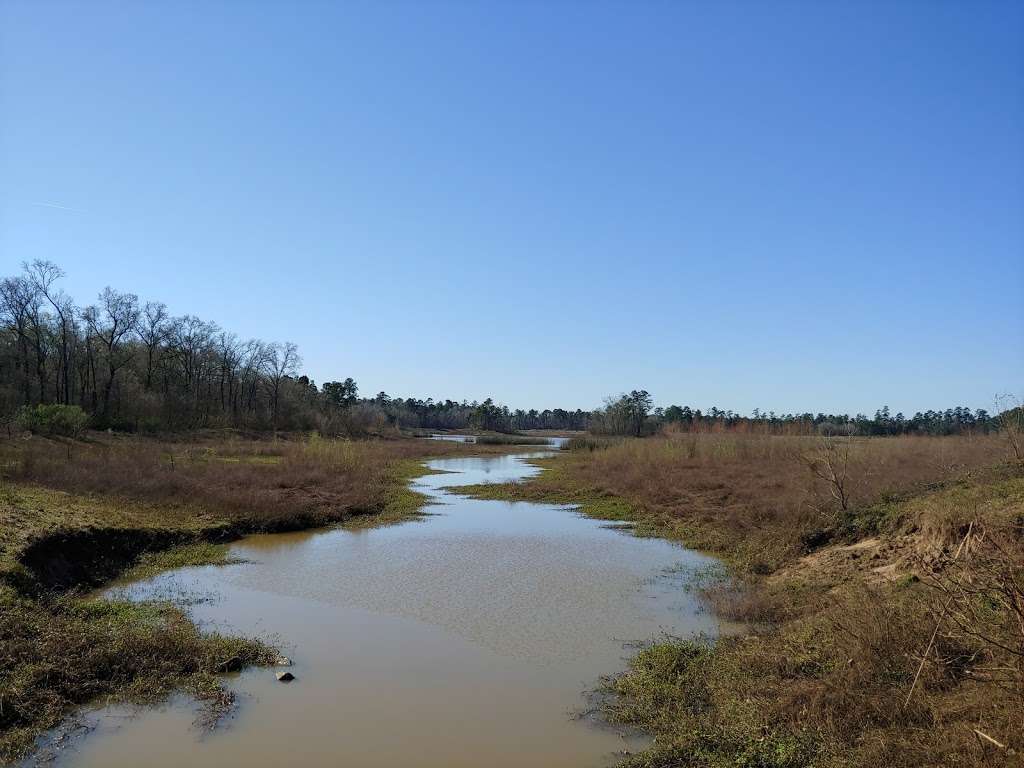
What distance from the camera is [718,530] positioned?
17.2 meters

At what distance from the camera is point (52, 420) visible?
3028cm

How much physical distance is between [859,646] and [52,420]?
34806 mm

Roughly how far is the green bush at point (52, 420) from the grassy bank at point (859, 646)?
2967 centimetres

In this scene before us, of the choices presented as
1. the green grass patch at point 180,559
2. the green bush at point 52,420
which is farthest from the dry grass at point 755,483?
the green bush at point 52,420

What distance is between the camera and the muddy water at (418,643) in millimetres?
6031

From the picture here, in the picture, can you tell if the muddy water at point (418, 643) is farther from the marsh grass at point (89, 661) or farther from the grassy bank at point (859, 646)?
the grassy bank at point (859, 646)

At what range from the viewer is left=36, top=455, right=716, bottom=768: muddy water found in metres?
6.03

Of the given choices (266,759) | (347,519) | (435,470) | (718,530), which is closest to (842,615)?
(266,759)

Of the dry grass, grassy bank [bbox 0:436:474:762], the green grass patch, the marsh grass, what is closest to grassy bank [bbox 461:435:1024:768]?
the dry grass

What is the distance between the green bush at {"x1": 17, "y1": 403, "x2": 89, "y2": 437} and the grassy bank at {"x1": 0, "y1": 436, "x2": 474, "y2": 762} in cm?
273

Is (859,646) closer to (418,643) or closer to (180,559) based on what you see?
(418,643)

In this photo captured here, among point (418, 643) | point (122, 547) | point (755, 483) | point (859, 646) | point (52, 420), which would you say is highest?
point (52, 420)

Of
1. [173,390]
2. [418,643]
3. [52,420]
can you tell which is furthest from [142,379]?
[418,643]

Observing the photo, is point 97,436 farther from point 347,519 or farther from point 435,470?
point 347,519
